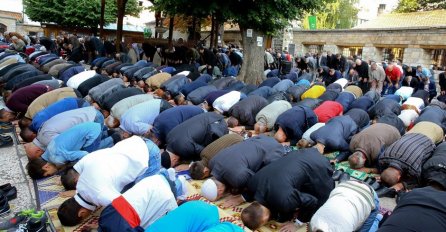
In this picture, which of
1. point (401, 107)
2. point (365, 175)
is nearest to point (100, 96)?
point (365, 175)

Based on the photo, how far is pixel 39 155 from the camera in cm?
429

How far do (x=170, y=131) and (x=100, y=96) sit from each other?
2.62 meters

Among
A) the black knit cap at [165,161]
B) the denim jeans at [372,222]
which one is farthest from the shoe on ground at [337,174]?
the black knit cap at [165,161]

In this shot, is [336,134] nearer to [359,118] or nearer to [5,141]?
[359,118]

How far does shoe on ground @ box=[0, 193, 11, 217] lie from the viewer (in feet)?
10.9

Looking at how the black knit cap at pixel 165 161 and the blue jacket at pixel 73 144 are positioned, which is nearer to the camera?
the blue jacket at pixel 73 144

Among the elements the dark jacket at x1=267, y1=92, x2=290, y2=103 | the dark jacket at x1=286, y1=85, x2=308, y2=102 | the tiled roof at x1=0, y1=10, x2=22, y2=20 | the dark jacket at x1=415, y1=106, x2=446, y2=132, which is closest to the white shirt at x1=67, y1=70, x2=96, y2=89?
the dark jacket at x1=267, y1=92, x2=290, y2=103

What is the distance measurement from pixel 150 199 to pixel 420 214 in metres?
1.81

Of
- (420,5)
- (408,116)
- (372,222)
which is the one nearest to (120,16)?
(408,116)

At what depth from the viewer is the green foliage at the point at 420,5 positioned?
23234mm

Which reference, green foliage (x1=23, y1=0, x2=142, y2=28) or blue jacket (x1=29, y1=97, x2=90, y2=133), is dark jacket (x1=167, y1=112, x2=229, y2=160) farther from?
green foliage (x1=23, y1=0, x2=142, y2=28)

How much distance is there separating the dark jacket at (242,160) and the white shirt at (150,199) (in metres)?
0.81

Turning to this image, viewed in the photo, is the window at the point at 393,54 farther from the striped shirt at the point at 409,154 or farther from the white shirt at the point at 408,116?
the striped shirt at the point at 409,154

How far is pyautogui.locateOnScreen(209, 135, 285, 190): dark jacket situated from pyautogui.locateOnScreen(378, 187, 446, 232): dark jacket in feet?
4.75
